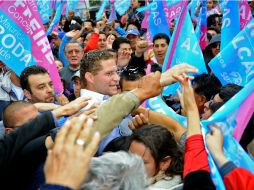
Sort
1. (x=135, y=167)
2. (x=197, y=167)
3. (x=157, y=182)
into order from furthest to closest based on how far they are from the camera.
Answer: (x=157, y=182)
(x=197, y=167)
(x=135, y=167)

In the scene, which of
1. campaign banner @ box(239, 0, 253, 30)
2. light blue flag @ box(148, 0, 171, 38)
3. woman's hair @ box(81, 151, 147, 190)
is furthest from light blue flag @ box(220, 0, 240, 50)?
woman's hair @ box(81, 151, 147, 190)

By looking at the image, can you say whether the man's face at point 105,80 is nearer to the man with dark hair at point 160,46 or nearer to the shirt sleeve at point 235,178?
the shirt sleeve at point 235,178

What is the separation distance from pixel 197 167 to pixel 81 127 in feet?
2.25

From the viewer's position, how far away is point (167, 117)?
289 cm

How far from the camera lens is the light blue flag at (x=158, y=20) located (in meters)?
6.52

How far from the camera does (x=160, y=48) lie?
5.94 metres

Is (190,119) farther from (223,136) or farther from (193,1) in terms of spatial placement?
(193,1)

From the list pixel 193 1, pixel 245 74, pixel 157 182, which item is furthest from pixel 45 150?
pixel 193 1

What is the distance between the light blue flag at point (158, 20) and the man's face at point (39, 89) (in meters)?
3.10

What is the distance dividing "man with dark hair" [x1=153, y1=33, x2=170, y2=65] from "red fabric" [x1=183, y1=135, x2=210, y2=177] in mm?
3997

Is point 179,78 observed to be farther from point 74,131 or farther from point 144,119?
point 74,131

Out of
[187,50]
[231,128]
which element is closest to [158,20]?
[187,50]

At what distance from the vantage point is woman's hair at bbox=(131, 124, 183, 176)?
2.42 m

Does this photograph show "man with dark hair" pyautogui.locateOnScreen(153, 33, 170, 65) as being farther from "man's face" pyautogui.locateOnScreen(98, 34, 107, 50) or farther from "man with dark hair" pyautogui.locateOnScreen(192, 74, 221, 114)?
"man with dark hair" pyautogui.locateOnScreen(192, 74, 221, 114)
